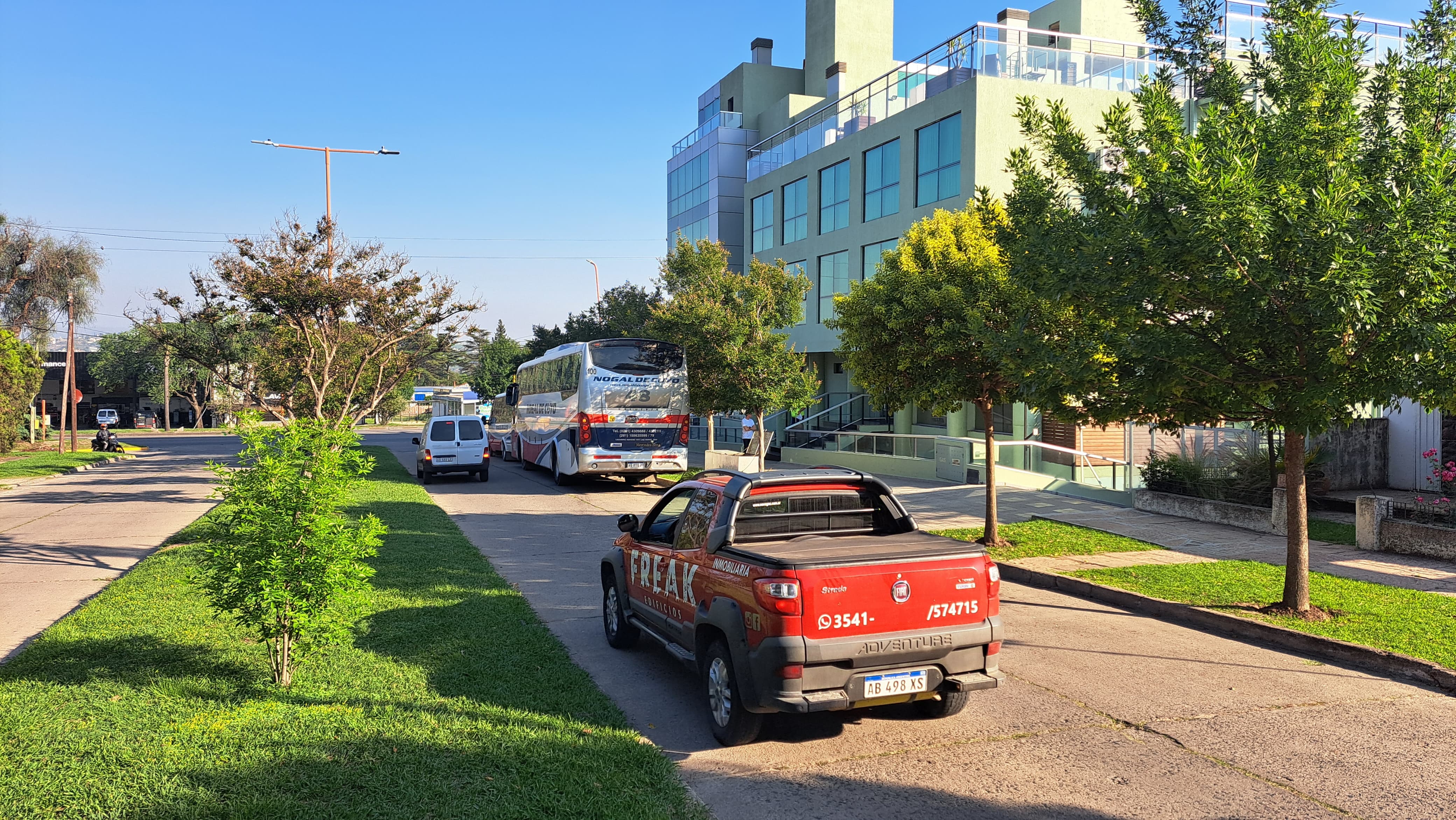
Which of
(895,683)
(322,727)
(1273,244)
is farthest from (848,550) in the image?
(1273,244)

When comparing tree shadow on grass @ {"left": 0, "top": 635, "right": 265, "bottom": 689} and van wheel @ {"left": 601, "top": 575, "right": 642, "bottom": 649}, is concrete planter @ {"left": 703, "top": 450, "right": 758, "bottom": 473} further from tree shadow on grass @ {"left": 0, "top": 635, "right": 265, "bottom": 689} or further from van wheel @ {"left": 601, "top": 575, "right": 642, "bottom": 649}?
tree shadow on grass @ {"left": 0, "top": 635, "right": 265, "bottom": 689}

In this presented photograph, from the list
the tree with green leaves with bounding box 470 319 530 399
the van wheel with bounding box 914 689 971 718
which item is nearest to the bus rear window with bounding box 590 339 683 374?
the van wheel with bounding box 914 689 971 718

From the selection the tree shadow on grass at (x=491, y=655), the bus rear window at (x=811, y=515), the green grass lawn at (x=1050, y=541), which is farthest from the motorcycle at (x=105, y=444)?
the bus rear window at (x=811, y=515)

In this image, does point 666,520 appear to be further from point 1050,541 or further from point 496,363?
point 496,363

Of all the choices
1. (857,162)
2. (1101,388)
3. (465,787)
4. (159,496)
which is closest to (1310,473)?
(1101,388)

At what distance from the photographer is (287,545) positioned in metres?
6.05

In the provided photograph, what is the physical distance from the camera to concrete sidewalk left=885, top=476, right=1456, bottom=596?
11.2 meters

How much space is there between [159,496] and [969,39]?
80.5 feet

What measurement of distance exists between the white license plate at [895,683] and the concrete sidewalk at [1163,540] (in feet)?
21.8

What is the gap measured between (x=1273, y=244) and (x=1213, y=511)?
9.26 meters

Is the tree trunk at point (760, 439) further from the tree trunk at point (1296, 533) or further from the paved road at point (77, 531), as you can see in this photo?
the tree trunk at point (1296, 533)

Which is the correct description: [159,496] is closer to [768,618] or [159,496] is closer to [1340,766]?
[768,618]

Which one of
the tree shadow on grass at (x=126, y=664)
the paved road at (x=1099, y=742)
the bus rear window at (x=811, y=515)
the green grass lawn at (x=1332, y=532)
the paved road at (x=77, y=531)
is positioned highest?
the bus rear window at (x=811, y=515)

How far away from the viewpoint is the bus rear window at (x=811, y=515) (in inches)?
251
